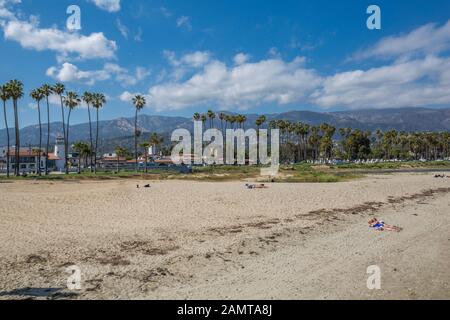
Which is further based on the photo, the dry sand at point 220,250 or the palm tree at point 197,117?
the palm tree at point 197,117

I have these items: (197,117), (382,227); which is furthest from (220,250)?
(197,117)

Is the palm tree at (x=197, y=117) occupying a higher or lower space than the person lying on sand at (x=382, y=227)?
higher

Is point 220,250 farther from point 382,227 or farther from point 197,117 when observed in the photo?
point 197,117

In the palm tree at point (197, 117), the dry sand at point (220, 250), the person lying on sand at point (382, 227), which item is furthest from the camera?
the palm tree at point (197, 117)

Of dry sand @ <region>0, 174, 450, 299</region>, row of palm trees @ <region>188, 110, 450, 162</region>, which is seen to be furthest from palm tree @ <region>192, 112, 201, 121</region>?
dry sand @ <region>0, 174, 450, 299</region>

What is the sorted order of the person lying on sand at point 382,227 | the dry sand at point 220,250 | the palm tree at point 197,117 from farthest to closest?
the palm tree at point 197,117, the person lying on sand at point 382,227, the dry sand at point 220,250

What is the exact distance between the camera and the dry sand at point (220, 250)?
8883mm

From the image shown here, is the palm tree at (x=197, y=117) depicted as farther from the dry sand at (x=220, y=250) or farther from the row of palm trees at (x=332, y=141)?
the dry sand at (x=220, y=250)

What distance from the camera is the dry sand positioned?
8.88 m

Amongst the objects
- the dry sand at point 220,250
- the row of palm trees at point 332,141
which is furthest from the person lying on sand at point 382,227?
the row of palm trees at point 332,141

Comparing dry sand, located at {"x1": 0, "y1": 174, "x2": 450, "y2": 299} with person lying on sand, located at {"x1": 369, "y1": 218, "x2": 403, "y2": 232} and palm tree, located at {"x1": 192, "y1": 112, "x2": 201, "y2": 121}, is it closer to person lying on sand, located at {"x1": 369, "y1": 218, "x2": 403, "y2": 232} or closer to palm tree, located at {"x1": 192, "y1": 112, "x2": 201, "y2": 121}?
person lying on sand, located at {"x1": 369, "y1": 218, "x2": 403, "y2": 232}

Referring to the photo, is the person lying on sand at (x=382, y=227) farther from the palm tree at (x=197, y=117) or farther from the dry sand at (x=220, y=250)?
the palm tree at (x=197, y=117)

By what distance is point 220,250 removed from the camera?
12.3 meters
